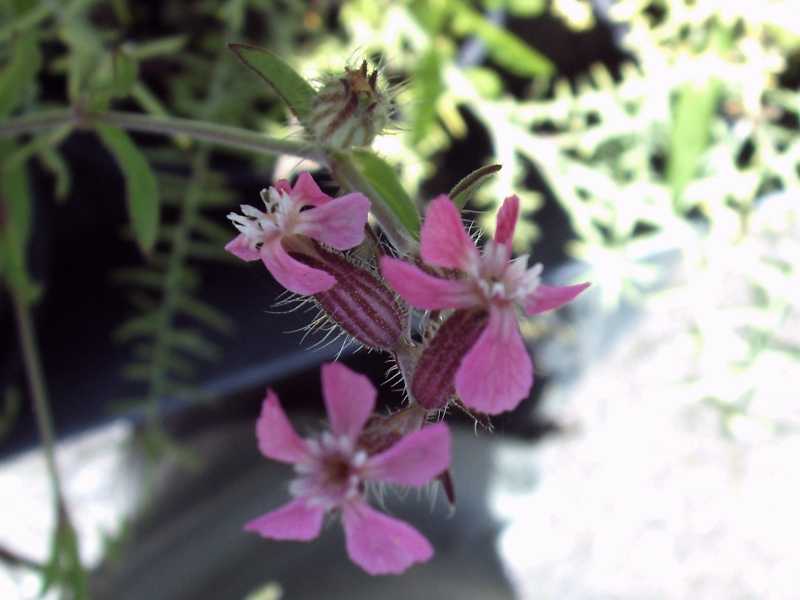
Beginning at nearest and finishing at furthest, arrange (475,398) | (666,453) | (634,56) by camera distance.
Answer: (475,398), (634,56), (666,453)

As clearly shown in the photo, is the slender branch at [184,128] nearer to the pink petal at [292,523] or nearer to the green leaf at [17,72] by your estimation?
the green leaf at [17,72]

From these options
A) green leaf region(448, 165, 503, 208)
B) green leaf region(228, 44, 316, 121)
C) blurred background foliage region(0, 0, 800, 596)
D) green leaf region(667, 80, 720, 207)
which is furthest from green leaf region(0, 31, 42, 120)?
green leaf region(667, 80, 720, 207)

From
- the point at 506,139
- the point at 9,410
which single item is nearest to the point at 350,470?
the point at 506,139

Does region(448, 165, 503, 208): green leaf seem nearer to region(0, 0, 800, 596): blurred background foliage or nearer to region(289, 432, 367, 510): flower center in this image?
region(289, 432, 367, 510): flower center

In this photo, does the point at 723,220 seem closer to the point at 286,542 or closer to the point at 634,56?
the point at 634,56

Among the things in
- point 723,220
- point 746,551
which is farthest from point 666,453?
point 723,220
